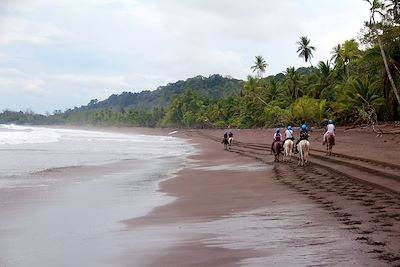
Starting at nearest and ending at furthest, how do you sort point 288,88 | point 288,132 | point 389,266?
point 389,266 < point 288,132 < point 288,88

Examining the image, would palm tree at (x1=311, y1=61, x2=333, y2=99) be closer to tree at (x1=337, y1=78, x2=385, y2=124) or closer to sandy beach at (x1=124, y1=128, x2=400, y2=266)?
tree at (x1=337, y1=78, x2=385, y2=124)

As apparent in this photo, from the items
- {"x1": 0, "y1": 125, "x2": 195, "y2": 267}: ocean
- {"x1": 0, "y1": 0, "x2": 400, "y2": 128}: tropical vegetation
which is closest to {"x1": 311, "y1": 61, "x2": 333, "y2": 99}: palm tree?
{"x1": 0, "y1": 0, "x2": 400, "y2": 128}: tropical vegetation

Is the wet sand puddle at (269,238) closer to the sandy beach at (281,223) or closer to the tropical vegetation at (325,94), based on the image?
the sandy beach at (281,223)

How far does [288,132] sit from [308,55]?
161 ft

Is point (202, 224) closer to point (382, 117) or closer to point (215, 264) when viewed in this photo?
point (215, 264)

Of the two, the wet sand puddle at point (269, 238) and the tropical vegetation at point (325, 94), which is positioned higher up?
the tropical vegetation at point (325, 94)

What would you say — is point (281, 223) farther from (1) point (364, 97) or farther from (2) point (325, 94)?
(2) point (325, 94)

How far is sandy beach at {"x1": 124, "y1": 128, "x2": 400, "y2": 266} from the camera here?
544 centimetres

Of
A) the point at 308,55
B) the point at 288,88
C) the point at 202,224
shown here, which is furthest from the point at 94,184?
the point at 308,55

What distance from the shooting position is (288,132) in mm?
19797

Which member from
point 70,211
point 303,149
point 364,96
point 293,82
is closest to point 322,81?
point 293,82

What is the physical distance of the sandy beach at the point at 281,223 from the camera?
5.44 meters

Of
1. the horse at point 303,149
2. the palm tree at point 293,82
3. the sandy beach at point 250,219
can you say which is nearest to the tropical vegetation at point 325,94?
the palm tree at point 293,82

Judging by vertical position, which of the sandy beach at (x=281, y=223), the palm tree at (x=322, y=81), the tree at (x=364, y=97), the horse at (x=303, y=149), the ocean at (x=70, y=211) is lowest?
the ocean at (x=70, y=211)
